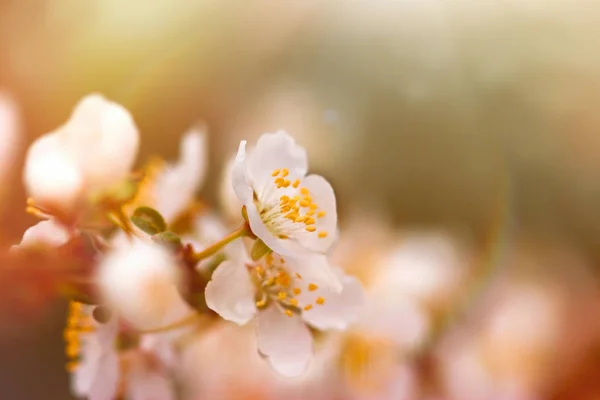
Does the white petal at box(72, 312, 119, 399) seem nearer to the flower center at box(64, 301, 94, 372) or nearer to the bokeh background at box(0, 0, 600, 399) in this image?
the flower center at box(64, 301, 94, 372)

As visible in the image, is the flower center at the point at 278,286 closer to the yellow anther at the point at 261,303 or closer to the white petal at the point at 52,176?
the yellow anther at the point at 261,303

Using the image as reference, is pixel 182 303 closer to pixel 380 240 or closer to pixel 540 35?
pixel 380 240

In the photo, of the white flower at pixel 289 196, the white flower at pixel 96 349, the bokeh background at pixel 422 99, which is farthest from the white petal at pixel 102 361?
the bokeh background at pixel 422 99

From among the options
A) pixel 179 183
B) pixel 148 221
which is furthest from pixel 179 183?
pixel 148 221

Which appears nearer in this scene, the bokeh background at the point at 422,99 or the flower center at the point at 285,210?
the flower center at the point at 285,210

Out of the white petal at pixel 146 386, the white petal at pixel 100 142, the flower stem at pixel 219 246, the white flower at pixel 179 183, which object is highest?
the white petal at pixel 100 142

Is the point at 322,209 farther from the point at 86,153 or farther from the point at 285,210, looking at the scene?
the point at 86,153

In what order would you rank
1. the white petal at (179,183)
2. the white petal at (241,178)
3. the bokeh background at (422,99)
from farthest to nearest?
the bokeh background at (422,99)
the white petal at (179,183)
the white petal at (241,178)
